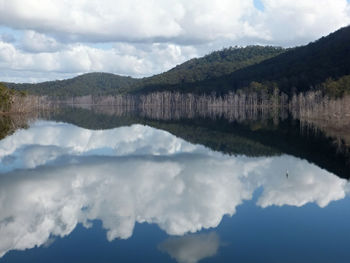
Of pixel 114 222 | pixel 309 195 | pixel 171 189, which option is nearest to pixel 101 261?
pixel 114 222

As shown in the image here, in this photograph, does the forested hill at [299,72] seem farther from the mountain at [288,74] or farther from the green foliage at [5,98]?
the green foliage at [5,98]

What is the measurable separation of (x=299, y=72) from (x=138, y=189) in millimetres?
119334

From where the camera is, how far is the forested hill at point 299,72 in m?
110

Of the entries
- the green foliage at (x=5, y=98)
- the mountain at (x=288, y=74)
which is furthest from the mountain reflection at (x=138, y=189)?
the mountain at (x=288, y=74)

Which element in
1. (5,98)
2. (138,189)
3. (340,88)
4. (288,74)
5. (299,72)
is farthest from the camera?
(288,74)

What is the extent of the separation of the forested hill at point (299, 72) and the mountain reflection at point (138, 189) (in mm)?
50866

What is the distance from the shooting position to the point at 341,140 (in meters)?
32.0

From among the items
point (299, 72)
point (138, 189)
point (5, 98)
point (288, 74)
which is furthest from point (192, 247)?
point (288, 74)

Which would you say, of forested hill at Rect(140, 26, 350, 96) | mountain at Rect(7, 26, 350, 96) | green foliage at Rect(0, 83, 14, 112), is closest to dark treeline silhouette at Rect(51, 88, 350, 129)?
mountain at Rect(7, 26, 350, 96)

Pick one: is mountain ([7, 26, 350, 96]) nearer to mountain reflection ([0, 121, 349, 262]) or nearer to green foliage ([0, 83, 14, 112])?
mountain reflection ([0, 121, 349, 262])

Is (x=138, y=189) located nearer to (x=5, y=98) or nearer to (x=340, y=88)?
(x=340, y=88)

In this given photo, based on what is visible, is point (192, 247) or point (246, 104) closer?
point (192, 247)

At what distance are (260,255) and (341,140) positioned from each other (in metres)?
24.4

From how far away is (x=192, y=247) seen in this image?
11195 mm
